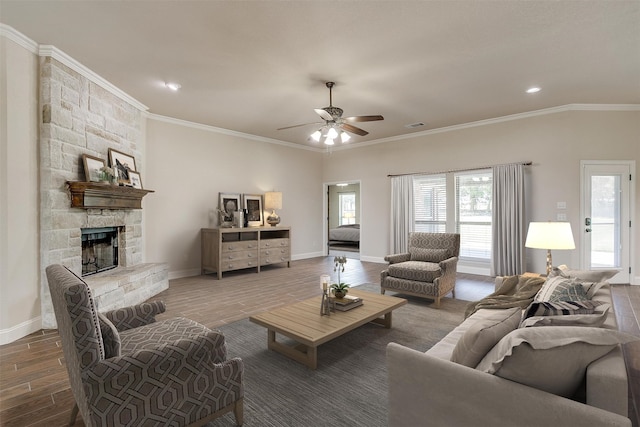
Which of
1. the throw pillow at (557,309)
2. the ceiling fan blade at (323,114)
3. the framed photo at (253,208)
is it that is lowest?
the throw pillow at (557,309)

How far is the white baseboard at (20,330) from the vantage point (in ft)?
9.64

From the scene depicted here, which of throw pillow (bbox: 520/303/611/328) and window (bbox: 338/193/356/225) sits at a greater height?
window (bbox: 338/193/356/225)

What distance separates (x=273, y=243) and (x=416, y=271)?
3.39 metres

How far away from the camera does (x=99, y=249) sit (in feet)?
14.1

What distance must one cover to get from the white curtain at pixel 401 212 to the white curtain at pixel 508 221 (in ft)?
5.60

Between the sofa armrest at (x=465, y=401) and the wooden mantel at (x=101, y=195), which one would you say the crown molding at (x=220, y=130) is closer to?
the wooden mantel at (x=101, y=195)

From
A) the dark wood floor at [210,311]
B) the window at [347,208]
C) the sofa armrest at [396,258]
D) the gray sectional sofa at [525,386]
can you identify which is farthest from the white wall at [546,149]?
the window at [347,208]

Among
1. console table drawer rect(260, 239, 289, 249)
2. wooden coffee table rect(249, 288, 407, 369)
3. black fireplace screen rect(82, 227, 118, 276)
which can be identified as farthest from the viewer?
console table drawer rect(260, 239, 289, 249)

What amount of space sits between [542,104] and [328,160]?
4.93 meters

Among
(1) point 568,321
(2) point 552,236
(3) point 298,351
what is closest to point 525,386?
(1) point 568,321

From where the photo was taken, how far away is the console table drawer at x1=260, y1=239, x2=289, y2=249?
21.4ft

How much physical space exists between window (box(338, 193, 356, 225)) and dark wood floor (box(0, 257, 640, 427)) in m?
5.52

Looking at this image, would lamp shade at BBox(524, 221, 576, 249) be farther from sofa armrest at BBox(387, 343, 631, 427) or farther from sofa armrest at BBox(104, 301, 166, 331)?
sofa armrest at BBox(104, 301, 166, 331)

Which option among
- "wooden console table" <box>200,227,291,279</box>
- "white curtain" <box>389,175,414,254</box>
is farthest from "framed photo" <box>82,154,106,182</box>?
"white curtain" <box>389,175,414,254</box>
